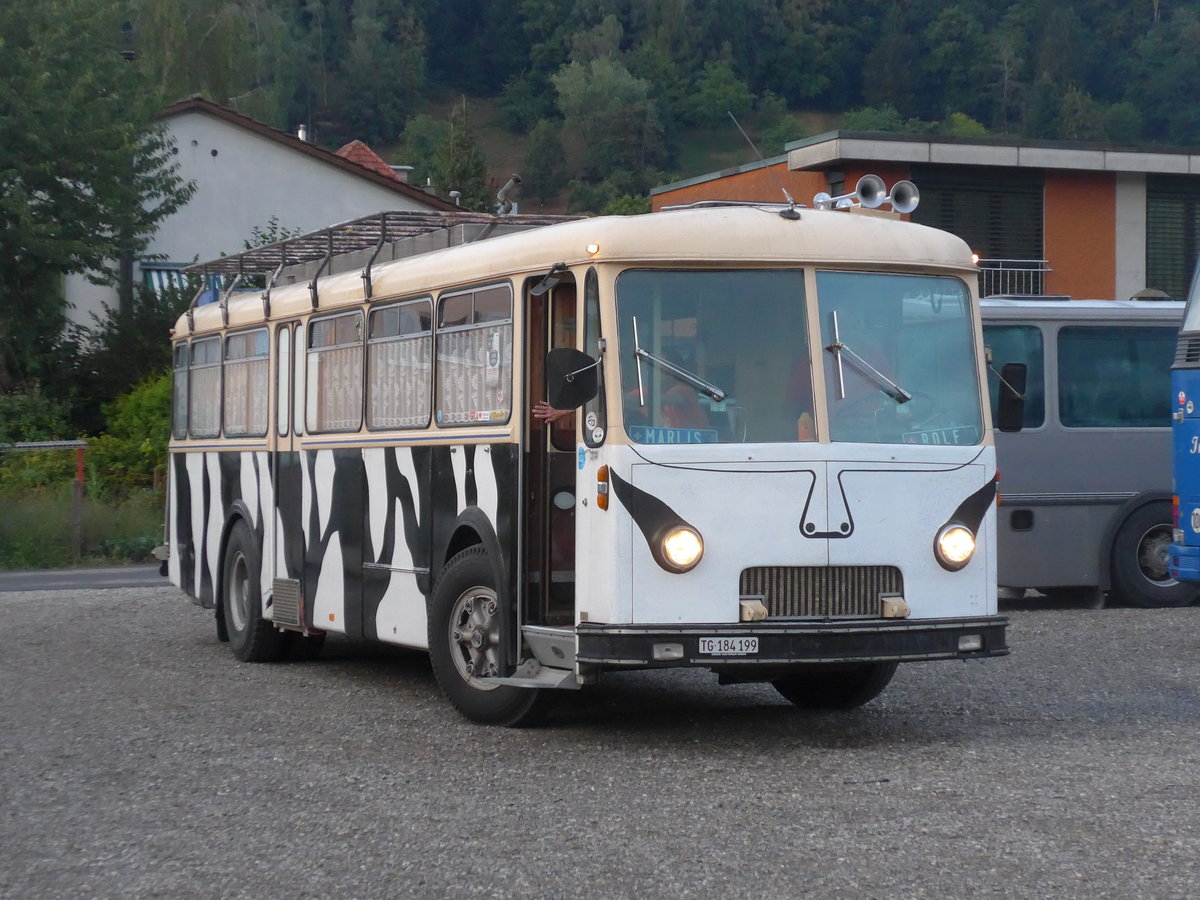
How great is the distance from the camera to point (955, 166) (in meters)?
32.0

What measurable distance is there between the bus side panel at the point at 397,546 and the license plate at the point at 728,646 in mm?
2424

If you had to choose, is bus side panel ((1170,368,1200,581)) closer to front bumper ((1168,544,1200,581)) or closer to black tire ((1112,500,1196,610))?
front bumper ((1168,544,1200,581))

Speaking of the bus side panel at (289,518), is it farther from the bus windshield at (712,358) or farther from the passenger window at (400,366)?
the bus windshield at (712,358)

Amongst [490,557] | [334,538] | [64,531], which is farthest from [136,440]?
[490,557]

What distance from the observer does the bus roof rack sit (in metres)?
11.8

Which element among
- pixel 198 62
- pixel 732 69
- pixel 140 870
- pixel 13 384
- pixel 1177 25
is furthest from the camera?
pixel 732 69

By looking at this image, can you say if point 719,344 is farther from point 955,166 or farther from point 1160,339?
point 955,166

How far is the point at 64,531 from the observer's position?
25734 millimetres

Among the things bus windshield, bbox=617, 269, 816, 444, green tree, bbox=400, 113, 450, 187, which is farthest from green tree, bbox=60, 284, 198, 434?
green tree, bbox=400, 113, 450, 187

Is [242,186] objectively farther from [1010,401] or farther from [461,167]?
[461,167]

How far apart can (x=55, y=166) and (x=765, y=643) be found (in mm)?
29395

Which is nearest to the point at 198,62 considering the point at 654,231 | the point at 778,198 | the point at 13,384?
the point at 13,384

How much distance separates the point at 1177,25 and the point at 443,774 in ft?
403

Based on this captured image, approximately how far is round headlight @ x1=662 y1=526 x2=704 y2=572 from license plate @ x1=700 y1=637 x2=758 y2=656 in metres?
0.38
